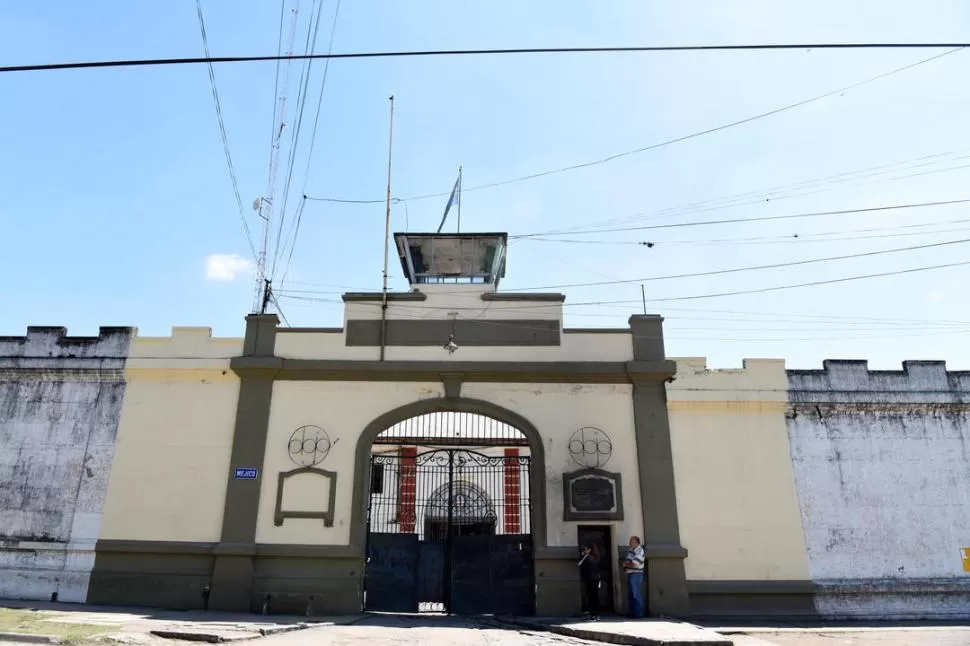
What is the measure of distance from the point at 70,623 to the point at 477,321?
9.25 meters

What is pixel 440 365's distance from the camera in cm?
1527

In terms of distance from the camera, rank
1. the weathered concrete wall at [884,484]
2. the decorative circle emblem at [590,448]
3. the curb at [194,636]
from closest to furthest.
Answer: the curb at [194,636], the weathered concrete wall at [884,484], the decorative circle emblem at [590,448]

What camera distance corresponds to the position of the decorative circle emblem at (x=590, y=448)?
48.4 feet

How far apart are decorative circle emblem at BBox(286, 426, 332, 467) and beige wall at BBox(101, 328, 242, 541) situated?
1386mm

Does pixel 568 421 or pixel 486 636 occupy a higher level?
pixel 568 421

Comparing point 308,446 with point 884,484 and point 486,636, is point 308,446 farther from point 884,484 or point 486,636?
point 884,484

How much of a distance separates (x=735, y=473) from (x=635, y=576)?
10.6 feet

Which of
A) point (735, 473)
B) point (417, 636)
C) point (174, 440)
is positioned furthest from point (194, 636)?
point (735, 473)

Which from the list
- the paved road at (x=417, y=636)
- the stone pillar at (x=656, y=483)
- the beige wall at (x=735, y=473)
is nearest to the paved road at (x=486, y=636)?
the paved road at (x=417, y=636)

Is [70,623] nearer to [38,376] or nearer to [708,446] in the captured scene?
[38,376]

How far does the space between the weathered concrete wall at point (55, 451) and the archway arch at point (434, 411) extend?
543 centimetres

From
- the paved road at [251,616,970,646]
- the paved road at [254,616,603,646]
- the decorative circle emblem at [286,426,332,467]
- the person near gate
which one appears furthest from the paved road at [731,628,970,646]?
the decorative circle emblem at [286,426,332,467]

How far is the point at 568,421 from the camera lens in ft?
49.3

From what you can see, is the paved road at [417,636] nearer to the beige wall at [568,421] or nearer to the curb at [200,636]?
the curb at [200,636]
